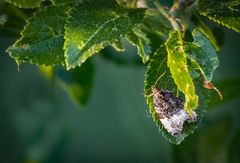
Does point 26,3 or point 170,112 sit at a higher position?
point 26,3

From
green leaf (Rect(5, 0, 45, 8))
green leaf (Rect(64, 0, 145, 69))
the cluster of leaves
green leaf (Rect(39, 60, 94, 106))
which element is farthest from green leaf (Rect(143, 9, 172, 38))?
green leaf (Rect(39, 60, 94, 106))

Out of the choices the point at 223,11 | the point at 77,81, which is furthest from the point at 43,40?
the point at 77,81

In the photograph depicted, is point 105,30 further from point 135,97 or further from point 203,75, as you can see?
point 135,97

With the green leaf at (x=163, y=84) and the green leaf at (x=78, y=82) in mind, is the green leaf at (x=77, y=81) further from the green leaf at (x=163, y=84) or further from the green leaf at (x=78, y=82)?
the green leaf at (x=163, y=84)

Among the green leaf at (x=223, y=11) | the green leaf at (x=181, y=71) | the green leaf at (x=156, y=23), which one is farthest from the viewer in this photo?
the green leaf at (x=156, y=23)

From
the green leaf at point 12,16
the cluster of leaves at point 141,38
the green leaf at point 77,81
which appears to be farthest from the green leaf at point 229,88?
the green leaf at point 12,16

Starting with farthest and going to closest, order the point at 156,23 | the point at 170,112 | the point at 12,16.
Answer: the point at 12,16 < the point at 156,23 < the point at 170,112

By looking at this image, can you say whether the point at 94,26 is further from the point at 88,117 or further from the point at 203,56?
the point at 88,117

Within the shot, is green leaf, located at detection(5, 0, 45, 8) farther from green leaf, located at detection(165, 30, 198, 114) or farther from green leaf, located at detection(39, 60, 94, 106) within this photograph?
green leaf, located at detection(39, 60, 94, 106)
